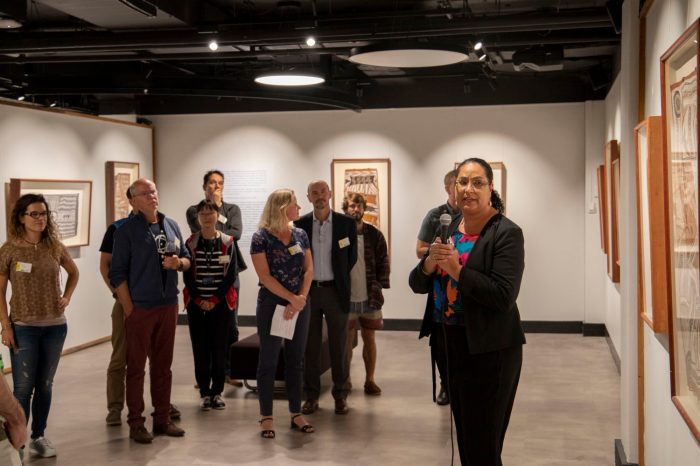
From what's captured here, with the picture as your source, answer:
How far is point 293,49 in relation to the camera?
826 centimetres

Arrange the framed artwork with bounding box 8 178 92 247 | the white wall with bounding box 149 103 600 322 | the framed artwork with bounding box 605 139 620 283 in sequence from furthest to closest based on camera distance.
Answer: the white wall with bounding box 149 103 600 322
the framed artwork with bounding box 8 178 92 247
the framed artwork with bounding box 605 139 620 283

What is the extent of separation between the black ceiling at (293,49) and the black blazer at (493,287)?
10.4 ft

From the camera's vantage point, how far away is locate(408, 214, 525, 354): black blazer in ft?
10.8

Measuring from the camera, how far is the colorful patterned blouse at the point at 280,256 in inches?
229

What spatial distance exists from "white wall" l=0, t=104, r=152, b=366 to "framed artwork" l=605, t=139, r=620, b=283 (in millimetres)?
5865

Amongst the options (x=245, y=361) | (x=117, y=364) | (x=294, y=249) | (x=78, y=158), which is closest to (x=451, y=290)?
(x=294, y=249)

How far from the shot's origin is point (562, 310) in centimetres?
1061

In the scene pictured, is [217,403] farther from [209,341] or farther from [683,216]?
[683,216]

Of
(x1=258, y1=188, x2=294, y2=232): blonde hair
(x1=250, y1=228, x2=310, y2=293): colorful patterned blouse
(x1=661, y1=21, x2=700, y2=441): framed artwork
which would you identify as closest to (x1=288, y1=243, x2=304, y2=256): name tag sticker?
(x1=250, y1=228, x2=310, y2=293): colorful patterned blouse

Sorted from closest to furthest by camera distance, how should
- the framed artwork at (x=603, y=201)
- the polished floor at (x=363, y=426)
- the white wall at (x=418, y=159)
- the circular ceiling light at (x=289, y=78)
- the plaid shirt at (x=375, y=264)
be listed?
the polished floor at (x=363, y=426) → the plaid shirt at (x=375, y=264) → the circular ceiling light at (x=289, y=78) → the framed artwork at (x=603, y=201) → the white wall at (x=418, y=159)

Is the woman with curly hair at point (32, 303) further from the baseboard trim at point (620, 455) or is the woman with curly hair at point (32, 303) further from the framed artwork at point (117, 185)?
the framed artwork at point (117, 185)

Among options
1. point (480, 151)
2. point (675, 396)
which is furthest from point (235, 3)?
point (675, 396)

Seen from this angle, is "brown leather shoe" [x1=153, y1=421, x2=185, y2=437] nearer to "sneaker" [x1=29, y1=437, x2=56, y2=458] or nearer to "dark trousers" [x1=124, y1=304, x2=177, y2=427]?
"dark trousers" [x1=124, y1=304, x2=177, y2=427]

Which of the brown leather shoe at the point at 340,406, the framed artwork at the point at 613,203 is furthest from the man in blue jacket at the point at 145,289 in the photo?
the framed artwork at the point at 613,203
